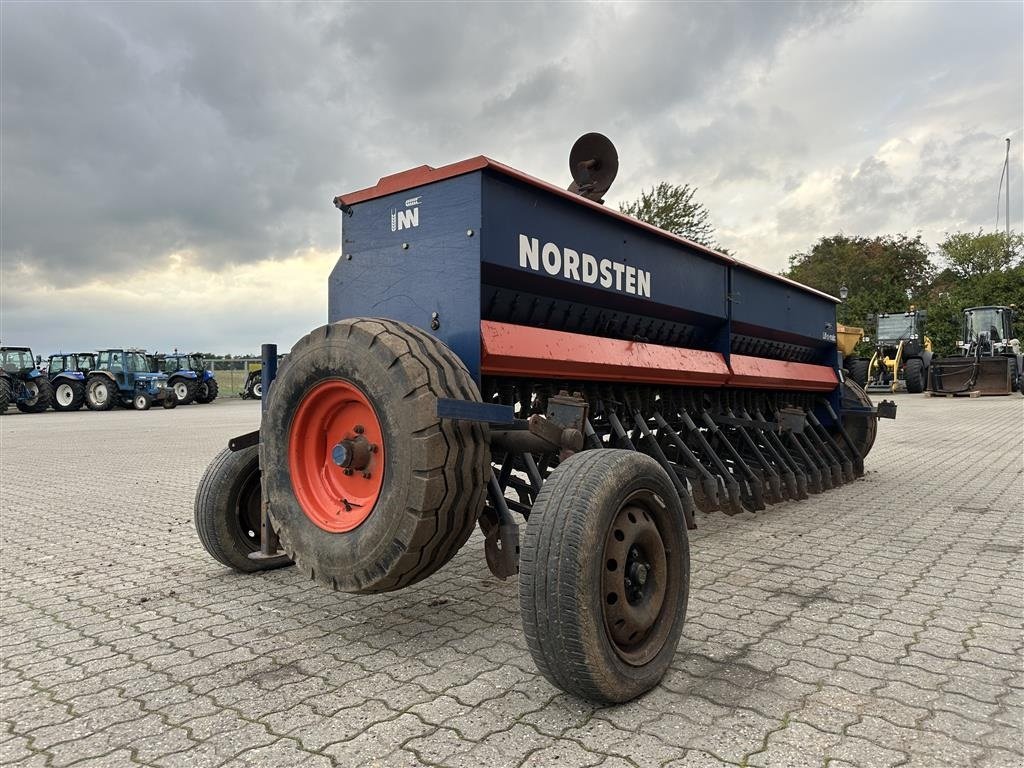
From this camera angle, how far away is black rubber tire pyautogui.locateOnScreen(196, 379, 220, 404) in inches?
1042

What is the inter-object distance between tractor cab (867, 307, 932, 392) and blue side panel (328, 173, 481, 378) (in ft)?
79.1

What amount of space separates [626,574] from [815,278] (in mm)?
41893

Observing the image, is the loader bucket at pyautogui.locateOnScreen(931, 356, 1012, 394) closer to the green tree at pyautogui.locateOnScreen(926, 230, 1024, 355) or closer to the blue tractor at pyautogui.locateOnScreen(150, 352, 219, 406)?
the green tree at pyautogui.locateOnScreen(926, 230, 1024, 355)

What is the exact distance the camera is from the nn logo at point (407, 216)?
2.99 m

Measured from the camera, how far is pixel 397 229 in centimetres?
307

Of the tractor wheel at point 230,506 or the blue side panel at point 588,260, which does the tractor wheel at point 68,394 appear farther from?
the blue side panel at point 588,260

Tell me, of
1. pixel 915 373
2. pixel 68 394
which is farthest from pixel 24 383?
pixel 915 373

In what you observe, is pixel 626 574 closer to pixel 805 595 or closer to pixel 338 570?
pixel 338 570

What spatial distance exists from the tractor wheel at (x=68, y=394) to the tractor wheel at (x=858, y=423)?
24.4m

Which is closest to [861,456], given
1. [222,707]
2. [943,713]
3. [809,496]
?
[809,496]

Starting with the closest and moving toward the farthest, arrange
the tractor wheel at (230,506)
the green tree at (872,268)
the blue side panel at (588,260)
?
the blue side panel at (588,260)
the tractor wheel at (230,506)
the green tree at (872,268)

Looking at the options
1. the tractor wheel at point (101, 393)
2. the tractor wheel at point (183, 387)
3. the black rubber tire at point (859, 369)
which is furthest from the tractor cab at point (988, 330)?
the tractor wheel at point (101, 393)

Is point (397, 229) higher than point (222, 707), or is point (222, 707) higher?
point (397, 229)

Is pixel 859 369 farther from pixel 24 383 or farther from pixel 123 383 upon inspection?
pixel 24 383
